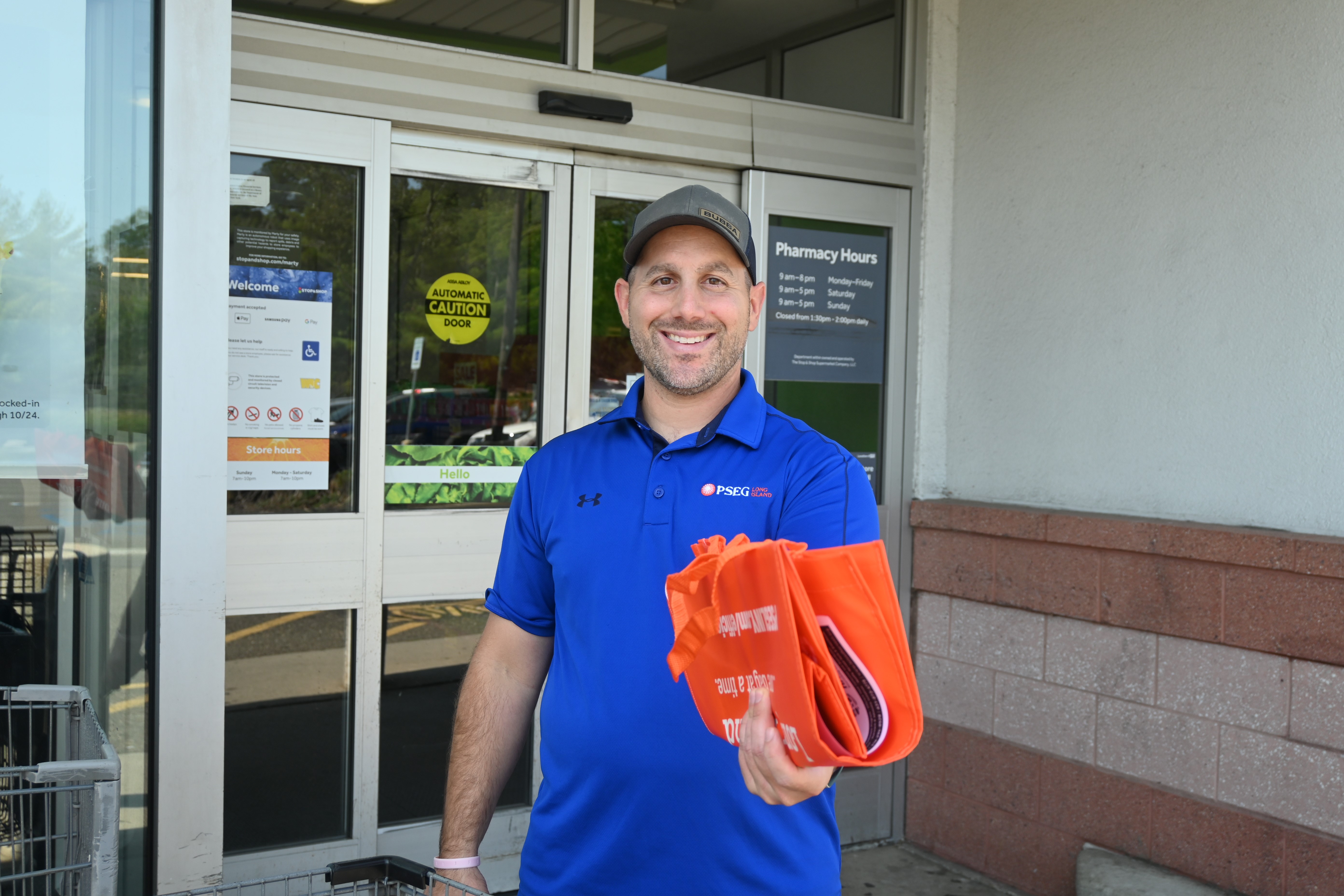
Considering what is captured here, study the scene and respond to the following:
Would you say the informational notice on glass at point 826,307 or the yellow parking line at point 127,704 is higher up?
the informational notice on glass at point 826,307

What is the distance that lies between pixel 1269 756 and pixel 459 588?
274 centimetres

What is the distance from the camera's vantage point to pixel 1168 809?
3914mm

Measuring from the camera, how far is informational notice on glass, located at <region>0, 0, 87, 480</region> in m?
2.67

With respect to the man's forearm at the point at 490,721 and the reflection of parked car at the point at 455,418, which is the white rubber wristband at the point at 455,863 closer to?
the man's forearm at the point at 490,721

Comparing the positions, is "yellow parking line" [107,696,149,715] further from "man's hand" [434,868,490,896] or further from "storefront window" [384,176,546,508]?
"storefront window" [384,176,546,508]

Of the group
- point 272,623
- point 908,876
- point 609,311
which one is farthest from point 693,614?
point 908,876

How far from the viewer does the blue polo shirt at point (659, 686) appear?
1850 millimetres

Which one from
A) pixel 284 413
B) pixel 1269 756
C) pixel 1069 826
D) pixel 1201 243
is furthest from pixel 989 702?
pixel 284 413

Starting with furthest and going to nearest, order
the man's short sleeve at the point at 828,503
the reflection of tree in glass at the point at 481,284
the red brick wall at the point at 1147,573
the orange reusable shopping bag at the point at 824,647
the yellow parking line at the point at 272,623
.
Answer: the reflection of tree in glass at the point at 481,284
the yellow parking line at the point at 272,623
the red brick wall at the point at 1147,573
the man's short sleeve at the point at 828,503
the orange reusable shopping bag at the point at 824,647

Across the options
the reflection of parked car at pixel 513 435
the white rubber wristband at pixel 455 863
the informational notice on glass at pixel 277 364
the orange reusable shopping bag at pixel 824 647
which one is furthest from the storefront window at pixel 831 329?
the orange reusable shopping bag at pixel 824 647

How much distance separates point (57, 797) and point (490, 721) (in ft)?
2.90

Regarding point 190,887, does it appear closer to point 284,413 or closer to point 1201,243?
point 284,413

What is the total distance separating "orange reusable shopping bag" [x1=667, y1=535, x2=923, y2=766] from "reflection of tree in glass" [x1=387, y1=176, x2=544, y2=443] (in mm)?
2994

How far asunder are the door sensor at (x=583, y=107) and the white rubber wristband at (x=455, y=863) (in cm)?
286
